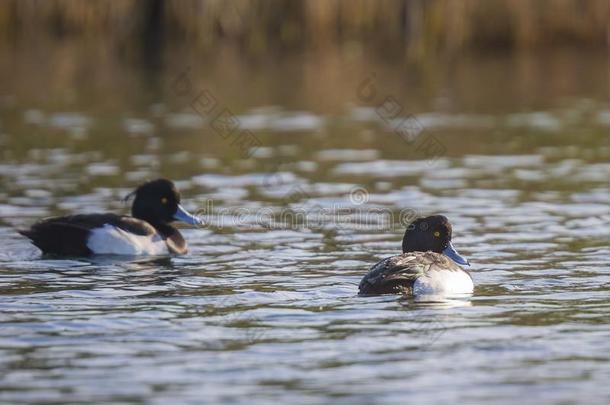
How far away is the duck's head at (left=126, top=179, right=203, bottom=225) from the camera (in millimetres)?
13000

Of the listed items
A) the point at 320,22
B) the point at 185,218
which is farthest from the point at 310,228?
the point at 320,22

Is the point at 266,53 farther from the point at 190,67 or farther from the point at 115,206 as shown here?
the point at 115,206

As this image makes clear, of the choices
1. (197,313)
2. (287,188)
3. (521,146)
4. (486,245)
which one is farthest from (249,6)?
(197,313)

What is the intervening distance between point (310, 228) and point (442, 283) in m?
3.61

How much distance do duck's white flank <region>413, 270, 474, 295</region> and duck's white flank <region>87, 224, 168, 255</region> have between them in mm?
3285

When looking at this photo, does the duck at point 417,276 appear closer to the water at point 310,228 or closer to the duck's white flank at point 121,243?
the water at point 310,228

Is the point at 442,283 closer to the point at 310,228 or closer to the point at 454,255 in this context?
the point at 454,255

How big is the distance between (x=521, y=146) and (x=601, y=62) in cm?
901

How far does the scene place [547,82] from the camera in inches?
977

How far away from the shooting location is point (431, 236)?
434 inches

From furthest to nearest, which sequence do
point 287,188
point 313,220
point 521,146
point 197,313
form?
1. point 521,146
2. point 287,188
3. point 313,220
4. point 197,313

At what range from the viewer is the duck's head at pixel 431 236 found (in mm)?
11016

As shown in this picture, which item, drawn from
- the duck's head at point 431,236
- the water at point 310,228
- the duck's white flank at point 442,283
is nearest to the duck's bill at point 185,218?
the water at point 310,228

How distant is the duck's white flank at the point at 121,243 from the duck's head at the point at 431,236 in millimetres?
2617
